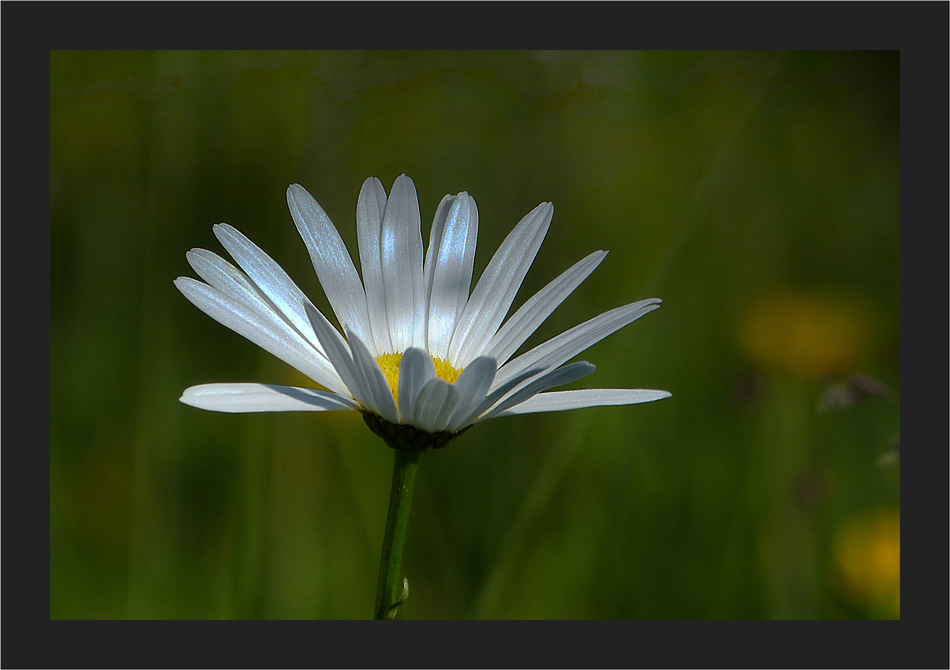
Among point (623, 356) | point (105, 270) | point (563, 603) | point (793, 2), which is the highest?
point (793, 2)

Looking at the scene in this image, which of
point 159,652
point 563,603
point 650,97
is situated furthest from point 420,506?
point 650,97

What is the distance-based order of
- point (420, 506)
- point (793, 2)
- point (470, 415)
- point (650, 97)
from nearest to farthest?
point (470, 415), point (793, 2), point (420, 506), point (650, 97)

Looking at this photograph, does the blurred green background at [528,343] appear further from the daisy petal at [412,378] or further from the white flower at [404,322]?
the daisy petal at [412,378]

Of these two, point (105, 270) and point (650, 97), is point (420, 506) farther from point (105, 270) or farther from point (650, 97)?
point (650, 97)

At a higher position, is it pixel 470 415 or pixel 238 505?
pixel 470 415

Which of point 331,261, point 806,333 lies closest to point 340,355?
point 331,261

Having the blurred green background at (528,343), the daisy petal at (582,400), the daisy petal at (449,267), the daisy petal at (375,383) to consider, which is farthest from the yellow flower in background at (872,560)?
the daisy petal at (375,383)

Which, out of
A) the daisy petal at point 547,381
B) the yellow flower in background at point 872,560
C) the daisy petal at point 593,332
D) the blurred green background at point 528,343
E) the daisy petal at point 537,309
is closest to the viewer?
the daisy petal at point 547,381

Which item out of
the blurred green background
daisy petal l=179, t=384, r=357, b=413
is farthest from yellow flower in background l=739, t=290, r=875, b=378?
daisy petal l=179, t=384, r=357, b=413
